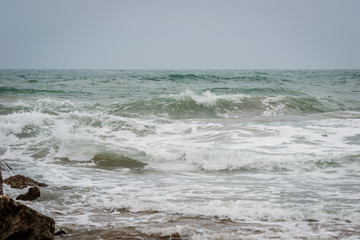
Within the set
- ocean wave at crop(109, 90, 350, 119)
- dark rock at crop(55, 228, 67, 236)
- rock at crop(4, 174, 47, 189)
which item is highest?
ocean wave at crop(109, 90, 350, 119)

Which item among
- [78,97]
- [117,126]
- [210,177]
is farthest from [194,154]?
[78,97]

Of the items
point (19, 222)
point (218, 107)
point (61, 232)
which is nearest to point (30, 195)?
point (61, 232)

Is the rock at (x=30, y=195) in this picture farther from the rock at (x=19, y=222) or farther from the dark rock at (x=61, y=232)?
the rock at (x=19, y=222)

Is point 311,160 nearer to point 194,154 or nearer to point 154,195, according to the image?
point 194,154

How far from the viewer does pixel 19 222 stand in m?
3.04

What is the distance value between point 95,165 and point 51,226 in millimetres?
4508

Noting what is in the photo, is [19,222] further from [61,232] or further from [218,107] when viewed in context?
[218,107]

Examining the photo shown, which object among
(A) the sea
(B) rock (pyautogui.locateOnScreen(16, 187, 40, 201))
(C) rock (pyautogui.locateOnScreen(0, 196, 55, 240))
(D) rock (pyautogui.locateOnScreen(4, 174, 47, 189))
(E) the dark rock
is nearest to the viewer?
(C) rock (pyautogui.locateOnScreen(0, 196, 55, 240))

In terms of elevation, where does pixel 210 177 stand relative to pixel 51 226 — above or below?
below

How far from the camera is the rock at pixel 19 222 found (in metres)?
3.01

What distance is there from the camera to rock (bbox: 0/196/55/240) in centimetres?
301

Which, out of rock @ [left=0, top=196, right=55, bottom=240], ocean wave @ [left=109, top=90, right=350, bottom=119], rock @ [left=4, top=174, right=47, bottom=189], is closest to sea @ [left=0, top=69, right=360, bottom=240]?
rock @ [left=4, top=174, right=47, bottom=189]

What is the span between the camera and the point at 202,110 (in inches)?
661

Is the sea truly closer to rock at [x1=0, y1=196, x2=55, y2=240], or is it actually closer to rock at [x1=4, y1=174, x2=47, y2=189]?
rock at [x1=4, y1=174, x2=47, y2=189]
